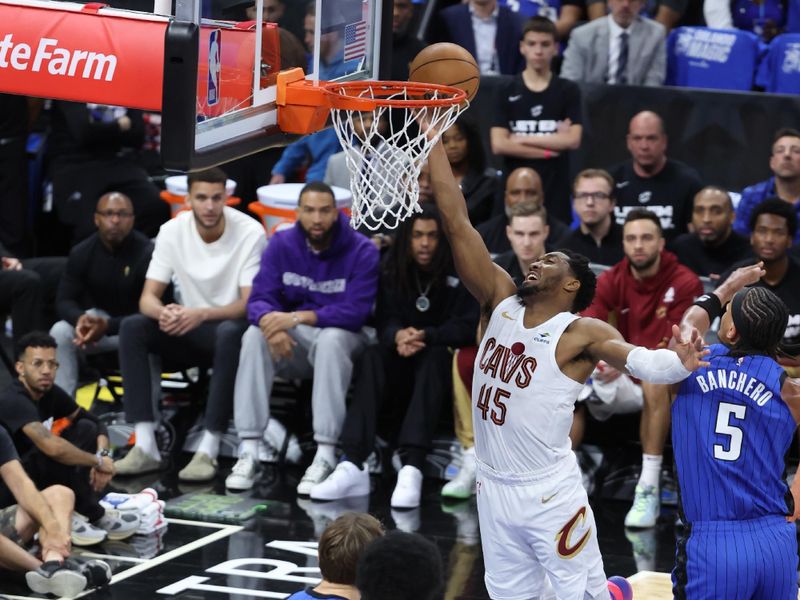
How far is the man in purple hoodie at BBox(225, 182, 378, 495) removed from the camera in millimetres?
9227

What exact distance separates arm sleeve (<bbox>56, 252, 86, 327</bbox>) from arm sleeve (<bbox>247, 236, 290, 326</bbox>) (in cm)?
144

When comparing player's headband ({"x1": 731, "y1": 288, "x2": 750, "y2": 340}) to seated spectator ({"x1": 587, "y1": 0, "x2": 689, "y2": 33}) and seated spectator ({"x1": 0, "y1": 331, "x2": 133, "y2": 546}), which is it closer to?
seated spectator ({"x1": 0, "y1": 331, "x2": 133, "y2": 546})

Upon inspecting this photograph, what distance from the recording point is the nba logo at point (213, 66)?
582 cm

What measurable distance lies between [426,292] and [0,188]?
4.42m

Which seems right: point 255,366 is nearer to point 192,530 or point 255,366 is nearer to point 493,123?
point 192,530

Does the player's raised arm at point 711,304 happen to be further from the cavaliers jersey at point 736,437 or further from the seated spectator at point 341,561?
the seated spectator at point 341,561

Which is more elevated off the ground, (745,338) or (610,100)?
(610,100)

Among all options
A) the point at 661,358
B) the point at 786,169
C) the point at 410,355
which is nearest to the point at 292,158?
the point at 410,355

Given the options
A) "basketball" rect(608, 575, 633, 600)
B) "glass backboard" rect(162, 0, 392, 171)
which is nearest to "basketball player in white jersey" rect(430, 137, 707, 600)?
"basketball" rect(608, 575, 633, 600)

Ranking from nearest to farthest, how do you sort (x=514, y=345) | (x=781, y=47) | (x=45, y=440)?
1. (x=514, y=345)
2. (x=45, y=440)
3. (x=781, y=47)

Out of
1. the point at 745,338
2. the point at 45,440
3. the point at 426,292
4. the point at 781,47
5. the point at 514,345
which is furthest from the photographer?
the point at 781,47

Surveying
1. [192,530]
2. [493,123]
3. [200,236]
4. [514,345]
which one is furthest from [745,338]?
[493,123]

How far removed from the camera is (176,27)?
538 centimetres

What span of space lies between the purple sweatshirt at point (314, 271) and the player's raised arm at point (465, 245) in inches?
131
